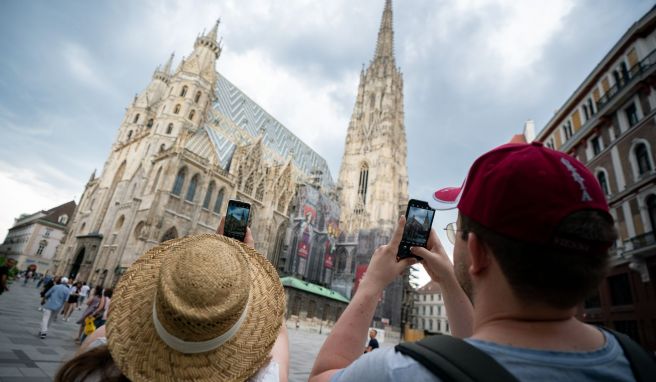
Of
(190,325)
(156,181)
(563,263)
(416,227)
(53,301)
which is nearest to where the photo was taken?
(563,263)

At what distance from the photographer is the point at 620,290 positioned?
44.5 ft

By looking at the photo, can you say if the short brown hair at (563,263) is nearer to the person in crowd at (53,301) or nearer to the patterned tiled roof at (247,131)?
the person in crowd at (53,301)

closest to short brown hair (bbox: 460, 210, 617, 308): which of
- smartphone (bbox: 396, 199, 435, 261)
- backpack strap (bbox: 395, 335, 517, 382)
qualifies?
backpack strap (bbox: 395, 335, 517, 382)

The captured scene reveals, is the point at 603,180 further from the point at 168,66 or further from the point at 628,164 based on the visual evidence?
the point at 168,66

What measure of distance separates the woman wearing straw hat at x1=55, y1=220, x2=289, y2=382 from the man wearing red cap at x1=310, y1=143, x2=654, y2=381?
482 millimetres

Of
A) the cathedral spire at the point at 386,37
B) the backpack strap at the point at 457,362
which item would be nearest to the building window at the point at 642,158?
the backpack strap at the point at 457,362

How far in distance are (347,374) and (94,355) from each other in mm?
1108

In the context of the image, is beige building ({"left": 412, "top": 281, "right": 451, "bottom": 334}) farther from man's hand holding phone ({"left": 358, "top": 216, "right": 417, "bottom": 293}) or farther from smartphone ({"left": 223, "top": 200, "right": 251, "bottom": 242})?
man's hand holding phone ({"left": 358, "top": 216, "right": 417, "bottom": 293})

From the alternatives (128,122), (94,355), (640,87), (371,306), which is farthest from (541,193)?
(128,122)

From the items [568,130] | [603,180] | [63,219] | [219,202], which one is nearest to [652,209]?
[603,180]

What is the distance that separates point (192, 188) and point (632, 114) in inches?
1068

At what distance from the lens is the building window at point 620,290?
1311 cm

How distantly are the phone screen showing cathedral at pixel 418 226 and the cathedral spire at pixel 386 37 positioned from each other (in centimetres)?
5648

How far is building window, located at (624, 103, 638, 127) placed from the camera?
543 inches
